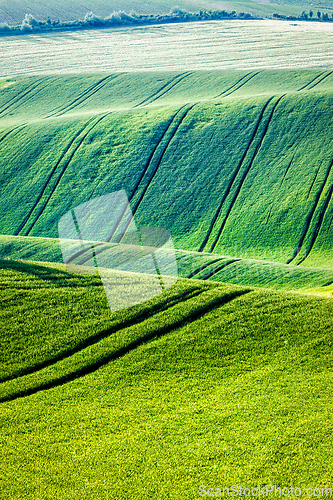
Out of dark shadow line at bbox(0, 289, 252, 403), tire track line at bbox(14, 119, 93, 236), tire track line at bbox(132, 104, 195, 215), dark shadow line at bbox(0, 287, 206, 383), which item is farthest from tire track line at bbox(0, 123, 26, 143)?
dark shadow line at bbox(0, 289, 252, 403)

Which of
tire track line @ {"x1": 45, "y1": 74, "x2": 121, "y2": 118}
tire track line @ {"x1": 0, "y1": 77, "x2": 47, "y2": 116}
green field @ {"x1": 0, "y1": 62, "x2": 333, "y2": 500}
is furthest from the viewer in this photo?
tire track line @ {"x1": 0, "y1": 77, "x2": 47, "y2": 116}

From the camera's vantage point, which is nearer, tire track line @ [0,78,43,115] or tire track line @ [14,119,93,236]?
tire track line @ [14,119,93,236]

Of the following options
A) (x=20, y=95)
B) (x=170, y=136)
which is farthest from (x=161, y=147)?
(x=20, y=95)

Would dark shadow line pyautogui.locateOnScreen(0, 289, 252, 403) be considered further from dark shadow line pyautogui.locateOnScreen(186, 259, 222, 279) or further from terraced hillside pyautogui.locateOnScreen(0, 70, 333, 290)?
terraced hillside pyautogui.locateOnScreen(0, 70, 333, 290)

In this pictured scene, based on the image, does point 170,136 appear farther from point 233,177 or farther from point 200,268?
point 200,268

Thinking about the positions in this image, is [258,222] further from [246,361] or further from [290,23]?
[290,23]

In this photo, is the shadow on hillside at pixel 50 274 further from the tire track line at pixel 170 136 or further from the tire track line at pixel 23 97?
the tire track line at pixel 23 97

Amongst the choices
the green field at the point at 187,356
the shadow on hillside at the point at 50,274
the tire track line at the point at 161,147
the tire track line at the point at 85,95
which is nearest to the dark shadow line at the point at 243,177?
the green field at the point at 187,356
